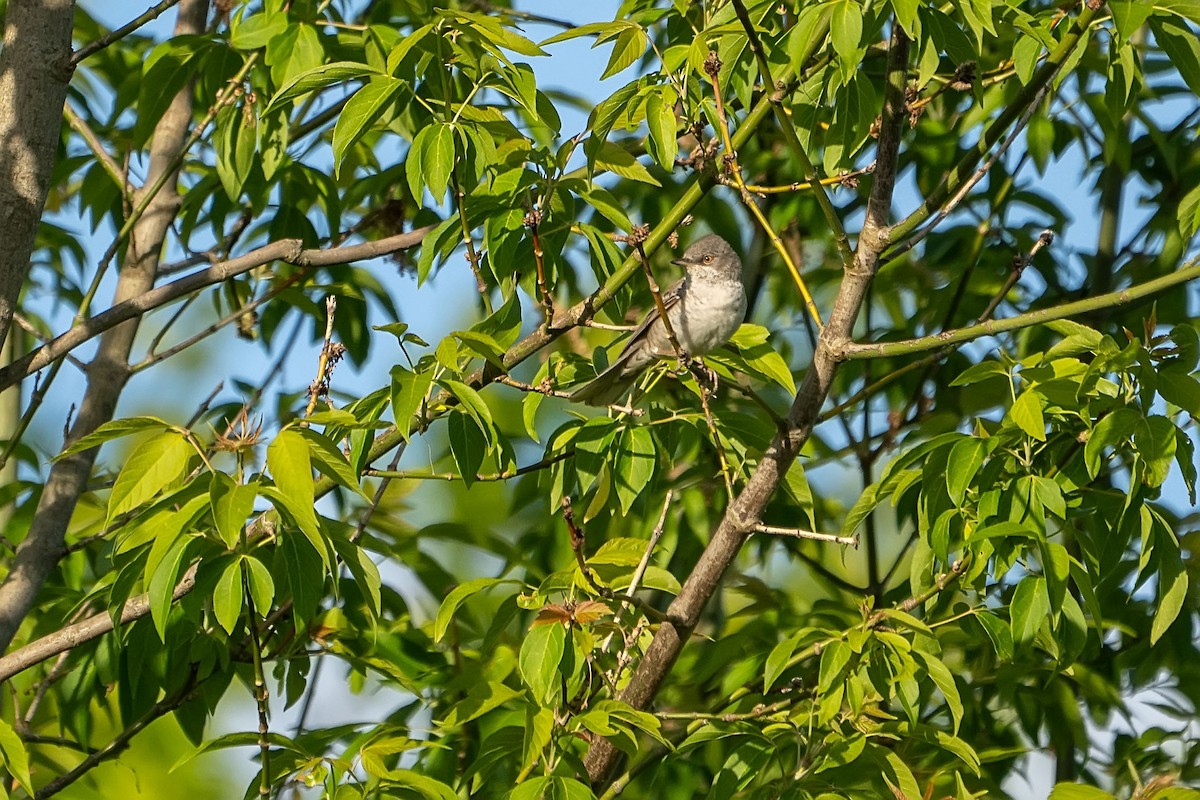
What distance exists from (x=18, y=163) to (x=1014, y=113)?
7.09ft

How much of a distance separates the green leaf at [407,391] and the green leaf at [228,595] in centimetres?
41

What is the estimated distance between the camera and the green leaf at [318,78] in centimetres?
267

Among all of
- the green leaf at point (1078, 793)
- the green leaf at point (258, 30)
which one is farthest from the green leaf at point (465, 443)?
the green leaf at point (1078, 793)

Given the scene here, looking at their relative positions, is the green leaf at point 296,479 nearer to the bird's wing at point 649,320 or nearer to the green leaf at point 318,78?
the green leaf at point 318,78

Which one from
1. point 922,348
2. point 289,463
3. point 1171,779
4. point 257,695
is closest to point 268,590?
point 289,463

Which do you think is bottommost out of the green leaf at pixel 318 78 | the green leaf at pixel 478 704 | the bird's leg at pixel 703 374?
the green leaf at pixel 478 704

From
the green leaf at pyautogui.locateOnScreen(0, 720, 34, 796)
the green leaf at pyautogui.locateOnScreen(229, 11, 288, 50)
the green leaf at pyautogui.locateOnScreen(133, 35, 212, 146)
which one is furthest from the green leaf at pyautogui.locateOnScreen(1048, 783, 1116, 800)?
the green leaf at pyautogui.locateOnScreen(133, 35, 212, 146)

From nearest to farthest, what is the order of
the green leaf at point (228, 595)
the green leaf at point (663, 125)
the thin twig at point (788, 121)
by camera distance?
1. the green leaf at point (228, 595)
2. the thin twig at point (788, 121)
3. the green leaf at point (663, 125)

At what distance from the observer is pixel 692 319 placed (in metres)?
3.99

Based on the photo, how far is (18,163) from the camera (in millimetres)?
2832

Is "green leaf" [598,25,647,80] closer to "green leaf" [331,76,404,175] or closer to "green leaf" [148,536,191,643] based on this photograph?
"green leaf" [331,76,404,175]

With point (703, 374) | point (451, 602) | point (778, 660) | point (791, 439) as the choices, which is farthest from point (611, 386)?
point (778, 660)

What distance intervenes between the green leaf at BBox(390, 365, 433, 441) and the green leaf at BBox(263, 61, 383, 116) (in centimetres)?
63

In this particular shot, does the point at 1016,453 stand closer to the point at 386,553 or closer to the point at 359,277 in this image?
the point at 386,553
